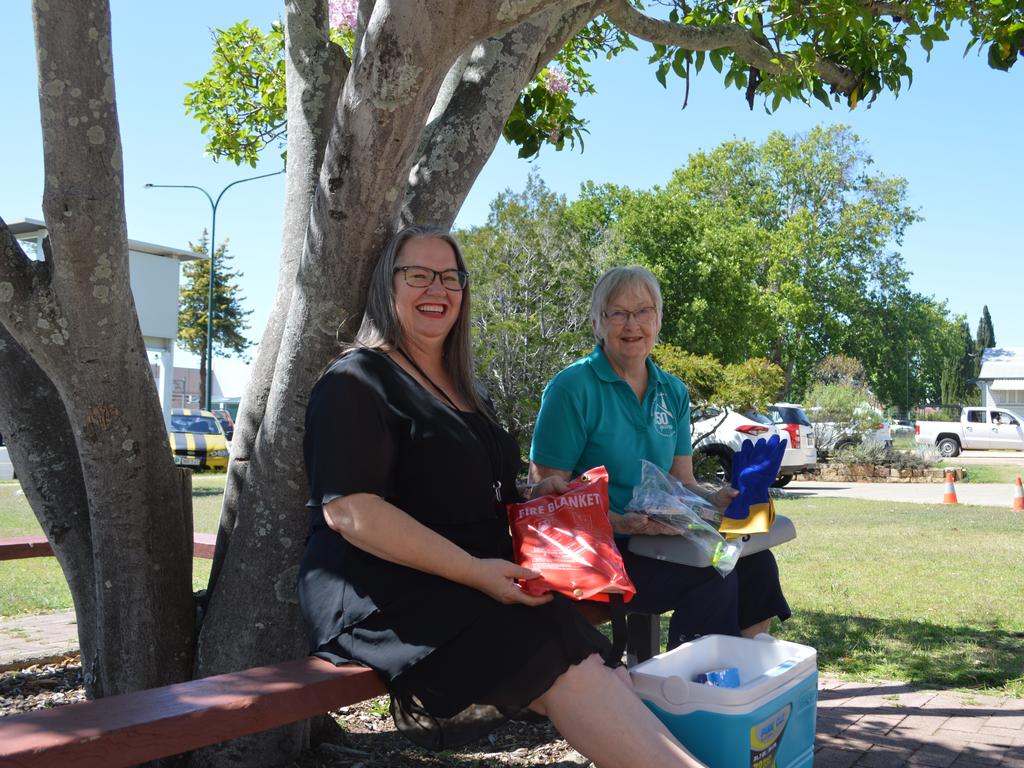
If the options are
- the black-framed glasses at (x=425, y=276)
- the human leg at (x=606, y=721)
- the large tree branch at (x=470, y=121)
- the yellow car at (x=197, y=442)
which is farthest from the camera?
the yellow car at (x=197, y=442)

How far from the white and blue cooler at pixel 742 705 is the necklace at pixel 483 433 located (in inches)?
26.6

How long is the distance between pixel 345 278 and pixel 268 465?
0.66m

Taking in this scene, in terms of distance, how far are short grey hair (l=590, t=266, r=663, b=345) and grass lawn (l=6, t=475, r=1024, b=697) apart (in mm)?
2473

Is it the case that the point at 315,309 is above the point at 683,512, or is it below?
above

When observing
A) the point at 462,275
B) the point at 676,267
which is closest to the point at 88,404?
the point at 462,275

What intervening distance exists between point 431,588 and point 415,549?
110 millimetres

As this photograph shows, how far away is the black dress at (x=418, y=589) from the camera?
242 centimetres

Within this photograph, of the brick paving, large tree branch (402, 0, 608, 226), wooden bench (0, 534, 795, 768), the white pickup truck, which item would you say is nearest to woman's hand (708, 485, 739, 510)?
the brick paving

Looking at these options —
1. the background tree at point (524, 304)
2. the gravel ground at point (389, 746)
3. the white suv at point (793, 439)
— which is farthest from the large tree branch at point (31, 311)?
the white suv at point (793, 439)

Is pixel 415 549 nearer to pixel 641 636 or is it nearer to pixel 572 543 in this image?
pixel 572 543

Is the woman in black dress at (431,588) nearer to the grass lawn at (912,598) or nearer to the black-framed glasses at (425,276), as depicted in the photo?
the black-framed glasses at (425,276)

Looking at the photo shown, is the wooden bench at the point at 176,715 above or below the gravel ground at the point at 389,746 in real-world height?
above

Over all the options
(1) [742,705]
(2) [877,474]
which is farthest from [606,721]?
(2) [877,474]

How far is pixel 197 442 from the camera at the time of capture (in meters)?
24.0
